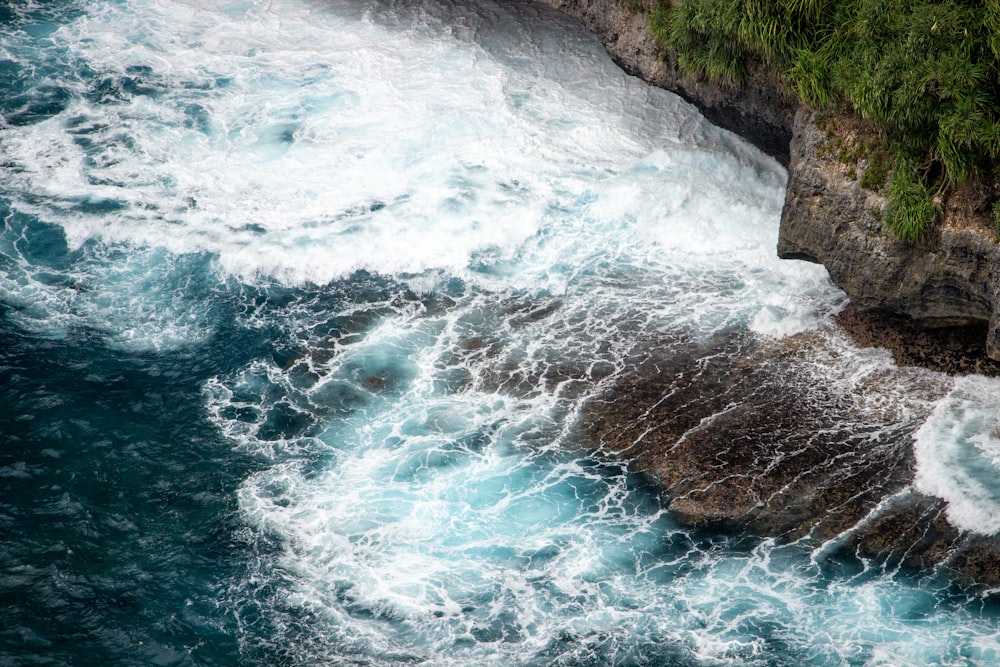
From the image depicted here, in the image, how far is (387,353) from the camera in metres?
18.9

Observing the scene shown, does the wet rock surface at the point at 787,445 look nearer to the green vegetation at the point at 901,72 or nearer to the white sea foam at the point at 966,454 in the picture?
the white sea foam at the point at 966,454

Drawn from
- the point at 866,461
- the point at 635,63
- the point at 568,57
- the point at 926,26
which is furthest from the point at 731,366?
the point at 568,57

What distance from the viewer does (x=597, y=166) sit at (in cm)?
2275

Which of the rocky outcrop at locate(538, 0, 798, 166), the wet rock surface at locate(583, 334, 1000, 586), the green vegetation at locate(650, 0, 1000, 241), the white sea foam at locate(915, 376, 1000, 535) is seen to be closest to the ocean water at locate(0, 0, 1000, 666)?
the white sea foam at locate(915, 376, 1000, 535)

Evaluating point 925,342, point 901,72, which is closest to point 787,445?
point 925,342

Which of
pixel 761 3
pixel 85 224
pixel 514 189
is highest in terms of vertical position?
pixel 761 3

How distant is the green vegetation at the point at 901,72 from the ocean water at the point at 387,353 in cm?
327

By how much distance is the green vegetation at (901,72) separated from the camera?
15312 mm

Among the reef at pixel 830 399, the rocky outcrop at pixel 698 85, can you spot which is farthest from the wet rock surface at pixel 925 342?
the rocky outcrop at pixel 698 85

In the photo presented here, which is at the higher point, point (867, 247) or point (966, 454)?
point (867, 247)

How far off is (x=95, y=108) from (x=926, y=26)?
60.9ft

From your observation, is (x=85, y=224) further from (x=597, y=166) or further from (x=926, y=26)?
(x=926, y=26)

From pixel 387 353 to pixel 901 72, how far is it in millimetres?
9920

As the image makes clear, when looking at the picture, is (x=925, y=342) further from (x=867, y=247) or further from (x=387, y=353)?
(x=387, y=353)
